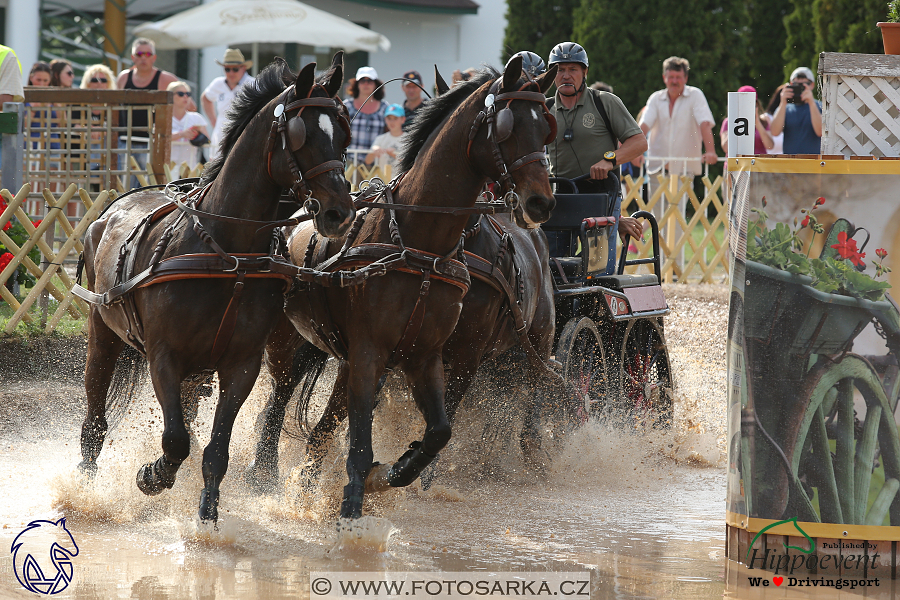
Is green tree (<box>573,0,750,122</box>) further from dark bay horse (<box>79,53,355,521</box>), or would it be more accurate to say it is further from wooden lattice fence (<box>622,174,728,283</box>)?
dark bay horse (<box>79,53,355,521</box>)

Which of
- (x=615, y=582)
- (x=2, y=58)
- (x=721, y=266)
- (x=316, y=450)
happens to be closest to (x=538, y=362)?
(x=316, y=450)

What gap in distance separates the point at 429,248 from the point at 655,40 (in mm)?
15852

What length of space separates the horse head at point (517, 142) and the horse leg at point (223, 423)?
4.34ft

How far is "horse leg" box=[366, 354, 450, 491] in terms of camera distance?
4.75m

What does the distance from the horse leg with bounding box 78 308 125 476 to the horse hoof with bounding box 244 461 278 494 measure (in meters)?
0.77

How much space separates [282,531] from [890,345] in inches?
107

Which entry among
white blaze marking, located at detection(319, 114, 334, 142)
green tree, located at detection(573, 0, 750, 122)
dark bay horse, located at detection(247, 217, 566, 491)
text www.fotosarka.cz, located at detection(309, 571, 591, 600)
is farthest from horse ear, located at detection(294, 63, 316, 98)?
green tree, located at detection(573, 0, 750, 122)

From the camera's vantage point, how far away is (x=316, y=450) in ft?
17.7

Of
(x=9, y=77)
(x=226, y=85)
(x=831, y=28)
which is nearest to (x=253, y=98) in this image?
(x=9, y=77)

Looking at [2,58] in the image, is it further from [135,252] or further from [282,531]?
[282,531]

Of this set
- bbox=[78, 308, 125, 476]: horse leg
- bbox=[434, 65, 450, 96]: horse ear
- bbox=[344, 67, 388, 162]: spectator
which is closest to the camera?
bbox=[434, 65, 450, 96]: horse ear

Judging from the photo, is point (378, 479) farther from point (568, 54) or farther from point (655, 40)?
point (655, 40)

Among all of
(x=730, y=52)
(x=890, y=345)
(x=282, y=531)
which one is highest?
(x=730, y=52)

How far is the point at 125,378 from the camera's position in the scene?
5602 mm
